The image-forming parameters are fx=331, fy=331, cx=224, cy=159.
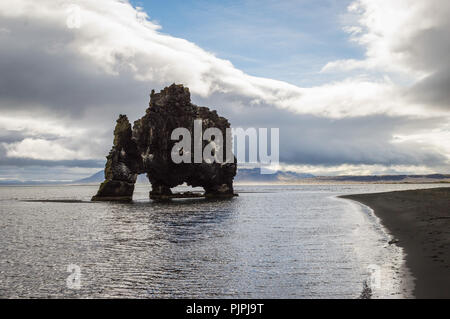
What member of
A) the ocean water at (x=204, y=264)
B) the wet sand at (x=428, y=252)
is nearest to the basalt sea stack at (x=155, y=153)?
the ocean water at (x=204, y=264)

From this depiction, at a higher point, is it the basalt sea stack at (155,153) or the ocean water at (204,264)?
the basalt sea stack at (155,153)

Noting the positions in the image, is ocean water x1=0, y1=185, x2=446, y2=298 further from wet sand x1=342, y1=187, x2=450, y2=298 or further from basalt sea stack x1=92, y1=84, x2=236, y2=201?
basalt sea stack x1=92, y1=84, x2=236, y2=201

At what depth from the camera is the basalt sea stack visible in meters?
101

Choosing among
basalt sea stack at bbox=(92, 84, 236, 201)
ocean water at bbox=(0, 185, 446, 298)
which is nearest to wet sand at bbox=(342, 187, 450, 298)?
ocean water at bbox=(0, 185, 446, 298)

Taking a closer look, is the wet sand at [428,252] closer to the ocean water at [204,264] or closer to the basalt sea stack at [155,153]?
the ocean water at [204,264]

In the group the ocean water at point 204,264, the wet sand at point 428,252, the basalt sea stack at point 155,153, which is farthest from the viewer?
the basalt sea stack at point 155,153

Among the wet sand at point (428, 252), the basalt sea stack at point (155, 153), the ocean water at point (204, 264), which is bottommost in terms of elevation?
the ocean water at point (204, 264)

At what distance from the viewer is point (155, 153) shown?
10150cm

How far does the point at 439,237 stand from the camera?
80.1 ft

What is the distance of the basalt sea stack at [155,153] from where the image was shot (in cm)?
10056

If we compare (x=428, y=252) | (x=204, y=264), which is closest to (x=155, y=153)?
(x=204, y=264)
